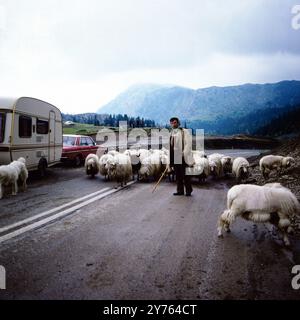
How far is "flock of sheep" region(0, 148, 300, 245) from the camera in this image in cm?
502

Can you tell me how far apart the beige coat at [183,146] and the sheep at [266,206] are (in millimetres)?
4257

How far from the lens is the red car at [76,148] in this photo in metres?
16.9

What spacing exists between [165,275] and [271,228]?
2920mm

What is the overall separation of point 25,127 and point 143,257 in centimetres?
891

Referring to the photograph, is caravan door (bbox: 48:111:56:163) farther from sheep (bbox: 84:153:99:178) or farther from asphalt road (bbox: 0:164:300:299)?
asphalt road (bbox: 0:164:300:299)

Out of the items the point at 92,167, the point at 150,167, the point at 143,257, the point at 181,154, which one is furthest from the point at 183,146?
the point at 143,257

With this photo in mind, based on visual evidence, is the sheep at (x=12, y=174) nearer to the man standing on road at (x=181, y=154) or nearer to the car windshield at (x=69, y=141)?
the man standing on road at (x=181, y=154)

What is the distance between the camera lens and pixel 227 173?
15508 millimetres

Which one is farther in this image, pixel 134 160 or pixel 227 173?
pixel 227 173

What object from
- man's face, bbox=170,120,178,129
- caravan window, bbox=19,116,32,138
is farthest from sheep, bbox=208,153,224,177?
caravan window, bbox=19,116,32,138

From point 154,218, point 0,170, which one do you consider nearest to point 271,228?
point 154,218

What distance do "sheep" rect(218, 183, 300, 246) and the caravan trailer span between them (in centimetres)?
828

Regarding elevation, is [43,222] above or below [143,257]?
above

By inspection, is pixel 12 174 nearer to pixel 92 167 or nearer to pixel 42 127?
pixel 42 127
